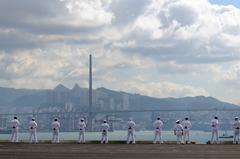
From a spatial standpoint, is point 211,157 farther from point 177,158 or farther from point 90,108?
point 90,108

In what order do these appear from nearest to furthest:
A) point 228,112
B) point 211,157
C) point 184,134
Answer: point 211,157
point 184,134
point 228,112

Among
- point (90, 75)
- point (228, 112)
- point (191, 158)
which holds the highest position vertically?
point (90, 75)

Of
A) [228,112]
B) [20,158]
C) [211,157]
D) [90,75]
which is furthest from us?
[90,75]

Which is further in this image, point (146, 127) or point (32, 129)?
point (146, 127)

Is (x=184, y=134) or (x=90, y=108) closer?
(x=184, y=134)

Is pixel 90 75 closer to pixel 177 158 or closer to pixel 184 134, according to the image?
pixel 184 134

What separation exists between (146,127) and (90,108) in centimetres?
3625

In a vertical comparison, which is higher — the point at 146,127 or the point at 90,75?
the point at 90,75

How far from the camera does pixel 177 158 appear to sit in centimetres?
3062

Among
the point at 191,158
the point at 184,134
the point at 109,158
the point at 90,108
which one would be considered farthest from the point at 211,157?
the point at 90,108

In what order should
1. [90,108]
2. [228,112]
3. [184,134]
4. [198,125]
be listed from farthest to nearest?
[198,125], [90,108], [228,112], [184,134]

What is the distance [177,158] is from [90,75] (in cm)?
16212

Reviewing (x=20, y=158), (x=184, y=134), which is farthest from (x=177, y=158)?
(x=184, y=134)

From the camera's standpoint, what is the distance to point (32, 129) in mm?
51312
